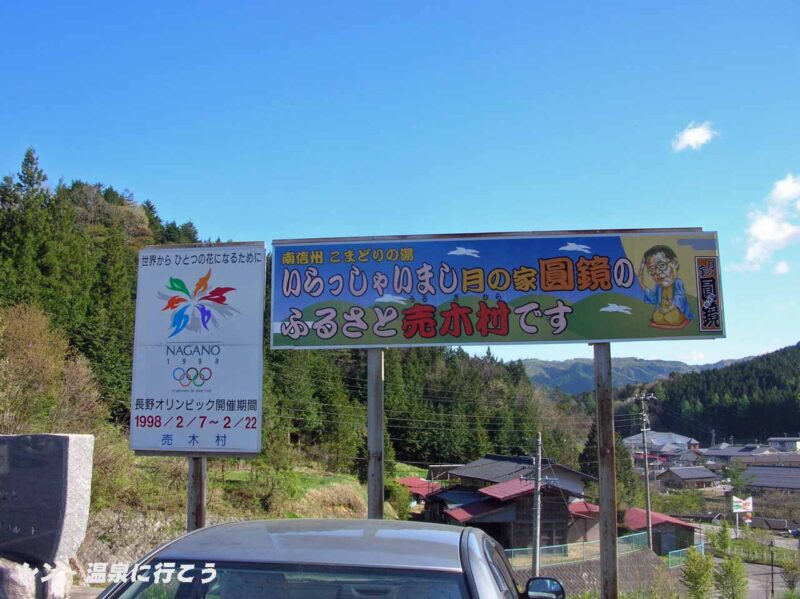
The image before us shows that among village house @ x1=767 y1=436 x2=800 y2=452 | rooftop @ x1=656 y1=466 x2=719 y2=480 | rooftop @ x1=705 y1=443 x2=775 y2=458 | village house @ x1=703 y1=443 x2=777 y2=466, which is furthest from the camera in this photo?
village house @ x1=767 y1=436 x2=800 y2=452

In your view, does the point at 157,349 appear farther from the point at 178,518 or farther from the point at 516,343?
the point at 178,518

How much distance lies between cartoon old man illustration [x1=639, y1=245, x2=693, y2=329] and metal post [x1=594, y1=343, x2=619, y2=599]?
26.7 inches

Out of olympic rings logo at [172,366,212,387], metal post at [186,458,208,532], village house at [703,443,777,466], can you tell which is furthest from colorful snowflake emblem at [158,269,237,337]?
village house at [703,443,777,466]

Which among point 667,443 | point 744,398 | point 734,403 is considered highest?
point 744,398

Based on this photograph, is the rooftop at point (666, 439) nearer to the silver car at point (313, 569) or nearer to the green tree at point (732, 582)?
the green tree at point (732, 582)

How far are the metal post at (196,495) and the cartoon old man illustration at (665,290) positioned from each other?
5239mm

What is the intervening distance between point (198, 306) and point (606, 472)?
482 cm

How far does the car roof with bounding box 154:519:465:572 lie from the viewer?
242 centimetres

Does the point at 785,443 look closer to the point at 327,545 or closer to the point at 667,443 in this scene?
the point at 667,443

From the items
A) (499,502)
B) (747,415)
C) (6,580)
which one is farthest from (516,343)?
(747,415)

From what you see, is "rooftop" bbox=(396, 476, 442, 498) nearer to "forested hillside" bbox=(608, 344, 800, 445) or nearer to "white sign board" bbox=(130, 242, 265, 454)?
"white sign board" bbox=(130, 242, 265, 454)

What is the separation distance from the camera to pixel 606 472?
6703mm

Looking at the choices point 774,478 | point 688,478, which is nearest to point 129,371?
point 774,478

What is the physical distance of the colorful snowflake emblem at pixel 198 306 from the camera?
705cm
